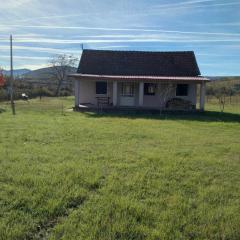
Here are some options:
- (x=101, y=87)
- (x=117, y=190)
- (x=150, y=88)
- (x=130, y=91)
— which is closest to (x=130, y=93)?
(x=130, y=91)

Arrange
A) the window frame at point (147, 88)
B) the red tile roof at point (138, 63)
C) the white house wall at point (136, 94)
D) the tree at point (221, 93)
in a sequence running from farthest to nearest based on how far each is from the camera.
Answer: the tree at point (221, 93) < the red tile roof at point (138, 63) < the window frame at point (147, 88) < the white house wall at point (136, 94)

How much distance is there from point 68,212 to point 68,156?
3826 millimetres

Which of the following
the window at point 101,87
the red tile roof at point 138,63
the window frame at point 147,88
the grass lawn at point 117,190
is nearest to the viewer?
the grass lawn at point 117,190

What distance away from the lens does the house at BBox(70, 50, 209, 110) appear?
25.6 meters

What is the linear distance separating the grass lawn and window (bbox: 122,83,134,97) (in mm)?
16138

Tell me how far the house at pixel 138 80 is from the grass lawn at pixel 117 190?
1446 cm

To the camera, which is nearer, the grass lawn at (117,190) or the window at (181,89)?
the grass lawn at (117,190)

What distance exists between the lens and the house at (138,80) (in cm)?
2559

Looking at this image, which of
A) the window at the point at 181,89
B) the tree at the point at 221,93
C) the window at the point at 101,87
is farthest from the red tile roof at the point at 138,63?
the tree at the point at 221,93

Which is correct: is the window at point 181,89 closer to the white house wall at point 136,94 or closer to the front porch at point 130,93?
the front porch at point 130,93

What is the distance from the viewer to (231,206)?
18.6ft

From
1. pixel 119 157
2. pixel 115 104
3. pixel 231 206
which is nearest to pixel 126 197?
pixel 231 206

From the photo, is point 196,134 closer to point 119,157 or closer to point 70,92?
point 119,157

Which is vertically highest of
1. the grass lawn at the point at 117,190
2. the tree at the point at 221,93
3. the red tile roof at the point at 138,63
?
the red tile roof at the point at 138,63
